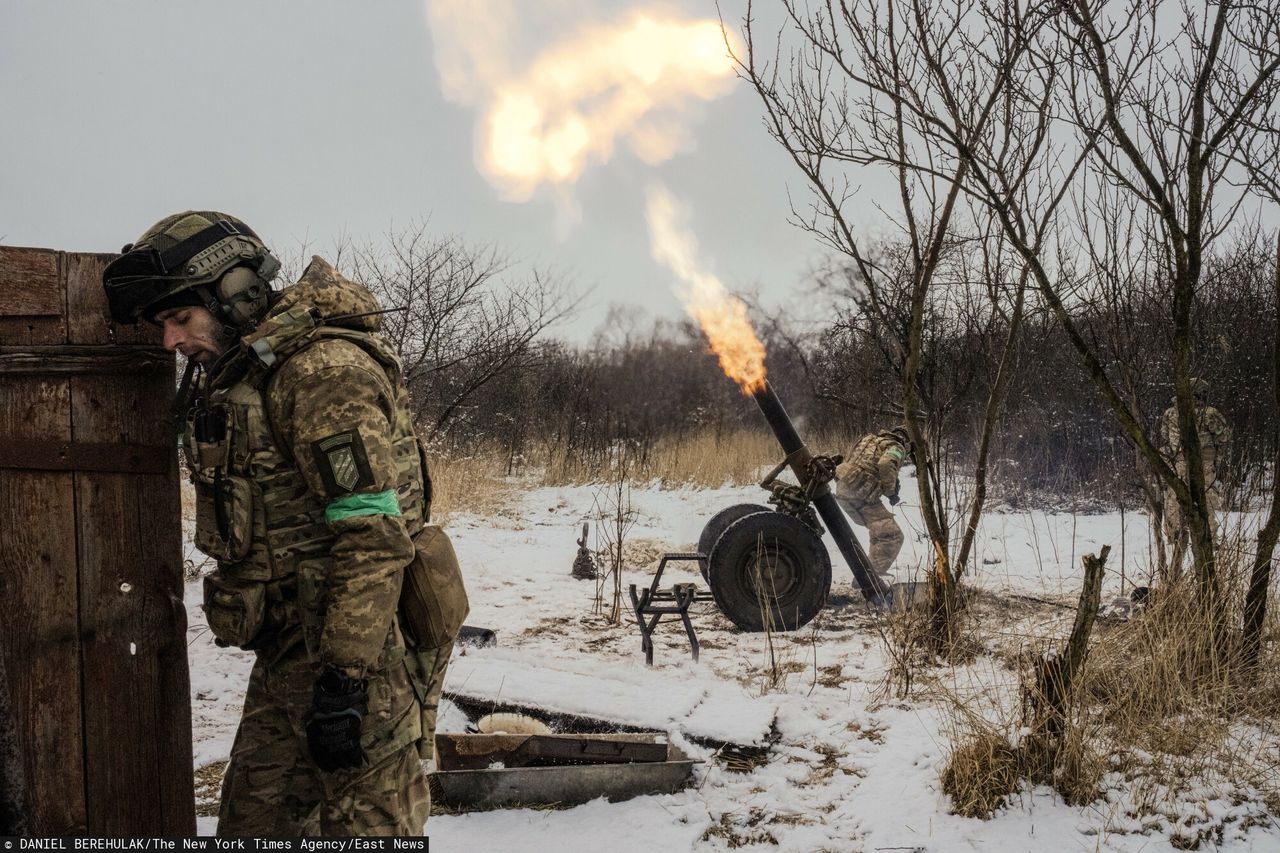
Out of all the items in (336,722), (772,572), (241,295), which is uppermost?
(241,295)

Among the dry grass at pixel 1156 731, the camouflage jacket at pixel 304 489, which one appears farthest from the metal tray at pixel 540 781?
the camouflage jacket at pixel 304 489

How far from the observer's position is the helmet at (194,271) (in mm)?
2312

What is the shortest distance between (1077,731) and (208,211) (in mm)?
3826

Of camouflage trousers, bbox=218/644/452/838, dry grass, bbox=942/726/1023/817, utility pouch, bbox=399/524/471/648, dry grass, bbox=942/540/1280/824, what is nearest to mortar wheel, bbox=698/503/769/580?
dry grass, bbox=942/540/1280/824

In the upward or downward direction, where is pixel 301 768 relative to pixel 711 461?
downward

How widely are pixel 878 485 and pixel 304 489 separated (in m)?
7.33

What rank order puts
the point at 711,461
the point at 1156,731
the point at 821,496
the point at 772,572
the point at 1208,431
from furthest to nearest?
the point at 711,461
the point at 1208,431
the point at 821,496
the point at 772,572
the point at 1156,731

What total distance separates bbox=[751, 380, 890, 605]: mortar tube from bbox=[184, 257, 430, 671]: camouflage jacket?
499 centimetres

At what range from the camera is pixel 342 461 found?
2.26 metres

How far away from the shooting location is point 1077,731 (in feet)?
11.8

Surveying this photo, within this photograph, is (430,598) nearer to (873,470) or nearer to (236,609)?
(236,609)

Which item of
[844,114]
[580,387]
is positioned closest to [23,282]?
[844,114]

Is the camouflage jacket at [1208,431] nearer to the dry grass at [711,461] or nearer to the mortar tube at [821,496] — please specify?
the mortar tube at [821,496]

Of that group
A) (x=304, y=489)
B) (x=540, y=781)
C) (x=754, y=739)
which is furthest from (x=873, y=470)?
(x=304, y=489)
